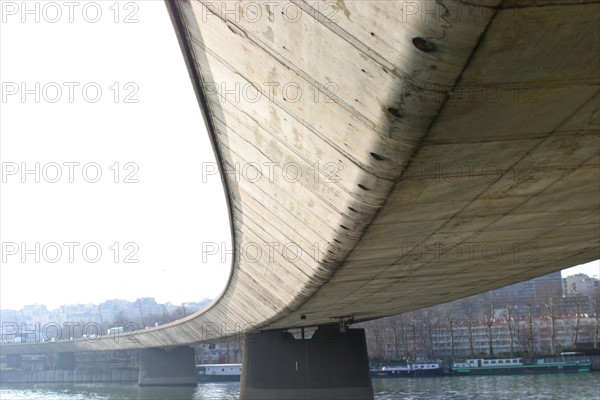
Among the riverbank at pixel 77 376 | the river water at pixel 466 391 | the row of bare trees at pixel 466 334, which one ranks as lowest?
the riverbank at pixel 77 376

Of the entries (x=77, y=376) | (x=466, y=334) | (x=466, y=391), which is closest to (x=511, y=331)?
(x=466, y=334)

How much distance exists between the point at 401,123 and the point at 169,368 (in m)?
70.5

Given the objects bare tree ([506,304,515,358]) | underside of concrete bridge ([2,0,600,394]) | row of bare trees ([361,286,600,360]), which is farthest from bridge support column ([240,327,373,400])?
bare tree ([506,304,515,358])

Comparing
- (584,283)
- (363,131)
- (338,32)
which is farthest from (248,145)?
(584,283)

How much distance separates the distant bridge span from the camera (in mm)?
4285

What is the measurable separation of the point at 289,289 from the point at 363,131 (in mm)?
10636

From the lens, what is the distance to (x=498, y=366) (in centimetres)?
7069

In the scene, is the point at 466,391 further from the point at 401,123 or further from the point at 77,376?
the point at 77,376

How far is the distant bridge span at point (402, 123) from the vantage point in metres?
4.29

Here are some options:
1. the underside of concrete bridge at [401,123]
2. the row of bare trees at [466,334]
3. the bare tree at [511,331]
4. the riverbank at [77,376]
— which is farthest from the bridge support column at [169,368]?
the underside of concrete bridge at [401,123]

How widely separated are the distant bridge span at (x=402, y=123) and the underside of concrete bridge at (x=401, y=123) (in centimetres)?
2

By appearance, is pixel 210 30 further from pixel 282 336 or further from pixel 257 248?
pixel 282 336

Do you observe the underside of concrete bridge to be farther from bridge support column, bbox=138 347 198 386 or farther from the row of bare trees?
the row of bare trees

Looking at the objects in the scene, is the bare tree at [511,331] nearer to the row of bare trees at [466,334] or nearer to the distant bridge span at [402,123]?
the row of bare trees at [466,334]
